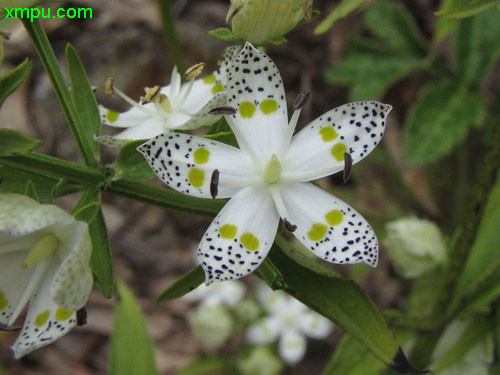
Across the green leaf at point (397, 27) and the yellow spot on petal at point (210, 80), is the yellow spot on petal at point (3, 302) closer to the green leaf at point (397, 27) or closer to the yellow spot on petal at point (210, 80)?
the yellow spot on petal at point (210, 80)

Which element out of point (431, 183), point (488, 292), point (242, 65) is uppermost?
point (242, 65)

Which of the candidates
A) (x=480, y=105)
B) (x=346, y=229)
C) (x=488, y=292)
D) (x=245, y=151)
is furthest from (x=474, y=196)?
(x=480, y=105)

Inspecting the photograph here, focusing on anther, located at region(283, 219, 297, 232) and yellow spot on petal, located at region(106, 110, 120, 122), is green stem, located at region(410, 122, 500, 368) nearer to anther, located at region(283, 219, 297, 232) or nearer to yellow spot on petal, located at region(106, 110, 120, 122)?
anther, located at region(283, 219, 297, 232)

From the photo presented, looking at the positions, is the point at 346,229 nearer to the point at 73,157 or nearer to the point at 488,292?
the point at 488,292

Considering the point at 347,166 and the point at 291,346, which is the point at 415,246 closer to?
the point at 291,346

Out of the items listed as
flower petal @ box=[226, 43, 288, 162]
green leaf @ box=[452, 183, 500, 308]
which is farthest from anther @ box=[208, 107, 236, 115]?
green leaf @ box=[452, 183, 500, 308]
